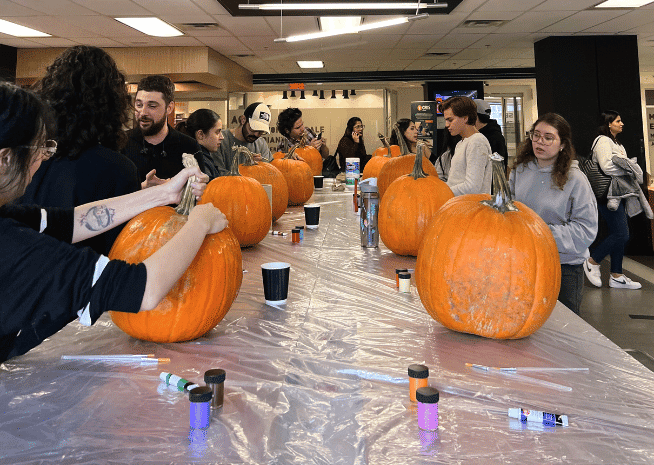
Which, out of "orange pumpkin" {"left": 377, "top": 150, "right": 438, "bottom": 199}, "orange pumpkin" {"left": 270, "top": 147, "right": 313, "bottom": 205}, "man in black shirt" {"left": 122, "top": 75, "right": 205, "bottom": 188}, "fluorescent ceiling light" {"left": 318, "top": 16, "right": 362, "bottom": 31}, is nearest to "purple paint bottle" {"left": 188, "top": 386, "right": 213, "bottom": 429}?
"man in black shirt" {"left": 122, "top": 75, "right": 205, "bottom": 188}

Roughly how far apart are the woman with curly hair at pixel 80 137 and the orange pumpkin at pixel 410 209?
105 cm

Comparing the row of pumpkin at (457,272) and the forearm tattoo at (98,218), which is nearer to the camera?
the row of pumpkin at (457,272)

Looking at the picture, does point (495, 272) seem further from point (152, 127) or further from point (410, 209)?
point (152, 127)

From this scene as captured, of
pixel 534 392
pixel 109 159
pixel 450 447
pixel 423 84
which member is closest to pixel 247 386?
pixel 450 447

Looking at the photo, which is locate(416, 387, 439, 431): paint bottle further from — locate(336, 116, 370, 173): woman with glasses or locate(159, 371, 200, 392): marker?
locate(336, 116, 370, 173): woman with glasses

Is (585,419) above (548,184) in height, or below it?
below

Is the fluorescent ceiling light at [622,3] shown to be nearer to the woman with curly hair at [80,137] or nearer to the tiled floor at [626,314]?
the tiled floor at [626,314]

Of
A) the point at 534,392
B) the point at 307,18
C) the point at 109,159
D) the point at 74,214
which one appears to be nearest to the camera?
the point at 534,392

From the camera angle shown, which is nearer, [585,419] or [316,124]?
[585,419]

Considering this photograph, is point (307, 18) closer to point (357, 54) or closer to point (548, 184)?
point (357, 54)

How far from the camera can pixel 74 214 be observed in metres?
1.39

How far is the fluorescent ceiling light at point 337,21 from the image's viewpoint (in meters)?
7.75

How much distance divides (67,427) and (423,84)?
14.0 metres

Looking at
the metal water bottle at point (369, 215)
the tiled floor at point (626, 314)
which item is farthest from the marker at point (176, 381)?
the tiled floor at point (626, 314)
